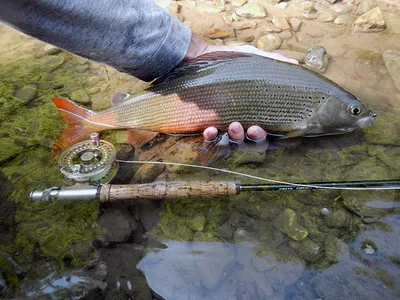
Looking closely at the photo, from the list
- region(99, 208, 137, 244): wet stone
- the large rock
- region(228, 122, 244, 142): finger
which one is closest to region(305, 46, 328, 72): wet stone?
the large rock

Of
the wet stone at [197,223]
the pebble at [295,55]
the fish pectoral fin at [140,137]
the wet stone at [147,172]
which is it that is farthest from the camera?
the pebble at [295,55]

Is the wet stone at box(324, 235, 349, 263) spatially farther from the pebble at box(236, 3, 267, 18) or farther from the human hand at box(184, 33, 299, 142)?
the pebble at box(236, 3, 267, 18)

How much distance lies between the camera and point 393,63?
150 inches

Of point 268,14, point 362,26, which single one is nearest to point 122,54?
point 268,14

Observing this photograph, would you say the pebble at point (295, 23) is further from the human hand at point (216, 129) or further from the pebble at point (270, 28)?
the human hand at point (216, 129)

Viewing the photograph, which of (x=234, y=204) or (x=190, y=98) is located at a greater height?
(x=190, y=98)

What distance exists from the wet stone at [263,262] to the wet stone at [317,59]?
2335 millimetres

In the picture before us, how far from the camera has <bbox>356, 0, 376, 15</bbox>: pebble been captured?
4648 millimetres

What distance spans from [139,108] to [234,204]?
125 centimetres

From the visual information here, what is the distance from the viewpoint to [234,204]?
2713 millimetres

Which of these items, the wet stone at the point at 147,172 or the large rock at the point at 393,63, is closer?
the wet stone at the point at 147,172

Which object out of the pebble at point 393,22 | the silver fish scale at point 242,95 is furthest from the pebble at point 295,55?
the pebble at point 393,22

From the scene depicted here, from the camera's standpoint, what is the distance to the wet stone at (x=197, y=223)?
2553mm

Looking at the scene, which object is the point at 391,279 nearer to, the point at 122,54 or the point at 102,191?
the point at 102,191
